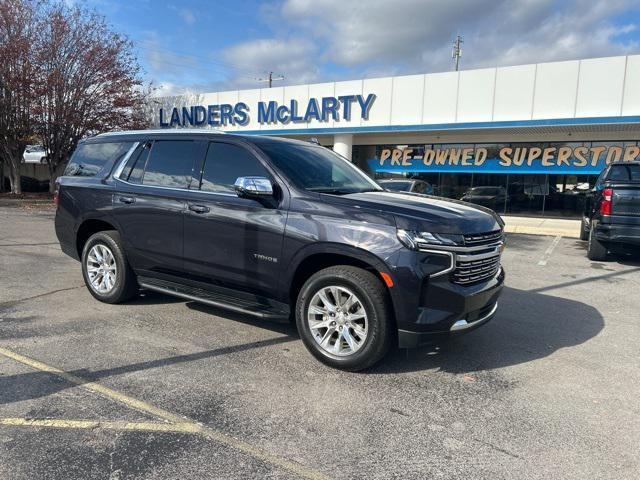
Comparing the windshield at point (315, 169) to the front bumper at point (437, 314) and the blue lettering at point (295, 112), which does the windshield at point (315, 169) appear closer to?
the front bumper at point (437, 314)

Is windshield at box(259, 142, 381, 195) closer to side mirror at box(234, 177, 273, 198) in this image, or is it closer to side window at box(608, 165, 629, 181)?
side mirror at box(234, 177, 273, 198)

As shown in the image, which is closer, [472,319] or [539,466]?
[539,466]

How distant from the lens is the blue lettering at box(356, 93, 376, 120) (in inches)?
740

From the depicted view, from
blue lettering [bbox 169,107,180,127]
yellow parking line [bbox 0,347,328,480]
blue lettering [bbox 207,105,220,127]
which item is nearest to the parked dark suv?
yellow parking line [bbox 0,347,328,480]

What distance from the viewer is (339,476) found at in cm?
269

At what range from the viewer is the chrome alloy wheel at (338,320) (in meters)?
3.97

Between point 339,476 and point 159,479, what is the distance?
0.96 m

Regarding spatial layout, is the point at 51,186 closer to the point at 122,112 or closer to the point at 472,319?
the point at 122,112

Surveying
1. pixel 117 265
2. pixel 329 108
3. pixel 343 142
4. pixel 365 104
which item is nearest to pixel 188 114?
pixel 329 108

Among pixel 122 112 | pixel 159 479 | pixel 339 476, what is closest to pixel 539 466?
pixel 339 476

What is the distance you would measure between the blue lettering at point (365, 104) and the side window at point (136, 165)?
1451 centimetres

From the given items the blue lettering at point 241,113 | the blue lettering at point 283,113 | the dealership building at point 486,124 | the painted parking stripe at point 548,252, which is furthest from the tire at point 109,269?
the blue lettering at point 241,113

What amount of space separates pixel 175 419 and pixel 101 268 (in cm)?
314

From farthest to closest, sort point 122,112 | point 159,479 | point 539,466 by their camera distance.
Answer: point 122,112 < point 539,466 < point 159,479
